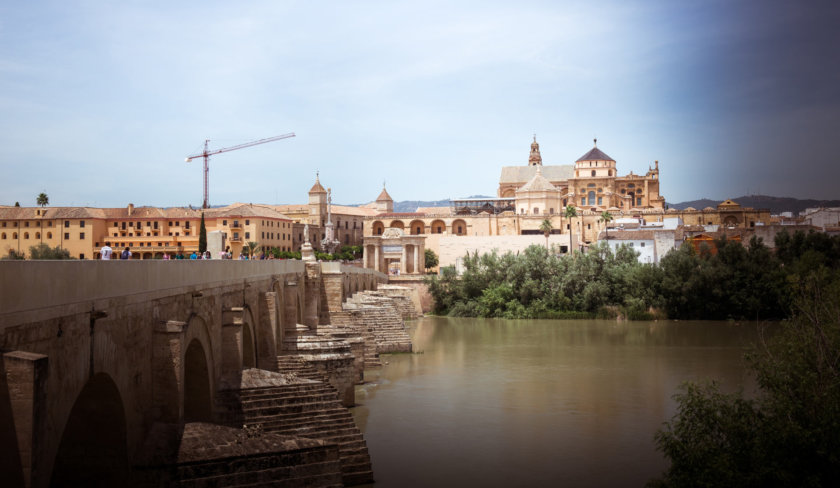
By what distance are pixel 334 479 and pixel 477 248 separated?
5551 centimetres

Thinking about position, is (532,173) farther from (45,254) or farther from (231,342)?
(231,342)

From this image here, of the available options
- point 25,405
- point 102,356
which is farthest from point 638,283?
point 25,405

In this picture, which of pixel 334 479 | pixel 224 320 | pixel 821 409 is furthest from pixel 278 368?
pixel 821 409

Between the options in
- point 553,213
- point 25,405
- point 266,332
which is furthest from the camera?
point 553,213

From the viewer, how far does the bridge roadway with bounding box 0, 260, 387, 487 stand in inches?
213

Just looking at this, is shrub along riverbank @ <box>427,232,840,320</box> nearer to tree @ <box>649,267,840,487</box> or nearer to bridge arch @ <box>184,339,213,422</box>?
tree @ <box>649,267,840,487</box>

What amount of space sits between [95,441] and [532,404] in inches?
515

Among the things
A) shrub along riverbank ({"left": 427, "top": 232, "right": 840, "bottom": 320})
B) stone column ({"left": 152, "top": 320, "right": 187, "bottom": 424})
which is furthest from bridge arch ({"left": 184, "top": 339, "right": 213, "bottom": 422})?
shrub along riverbank ({"left": 427, "top": 232, "right": 840, "bottom": 320})

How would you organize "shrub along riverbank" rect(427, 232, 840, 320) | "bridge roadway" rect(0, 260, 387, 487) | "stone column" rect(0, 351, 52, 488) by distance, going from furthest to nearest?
"shrub along riverbank" rect(427, 232, 840, 320) < "bridge roadway" rect(0, 260, 387, 487) < "stone column" rect(0, 351, 52, 488)

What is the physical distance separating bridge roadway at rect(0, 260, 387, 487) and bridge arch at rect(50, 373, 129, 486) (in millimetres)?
10

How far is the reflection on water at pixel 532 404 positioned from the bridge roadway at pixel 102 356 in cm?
384

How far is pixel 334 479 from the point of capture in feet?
31.7

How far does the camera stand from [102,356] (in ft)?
23.8

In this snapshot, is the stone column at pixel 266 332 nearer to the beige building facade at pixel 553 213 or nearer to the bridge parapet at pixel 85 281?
the bridge parapet at pixel 85 281
